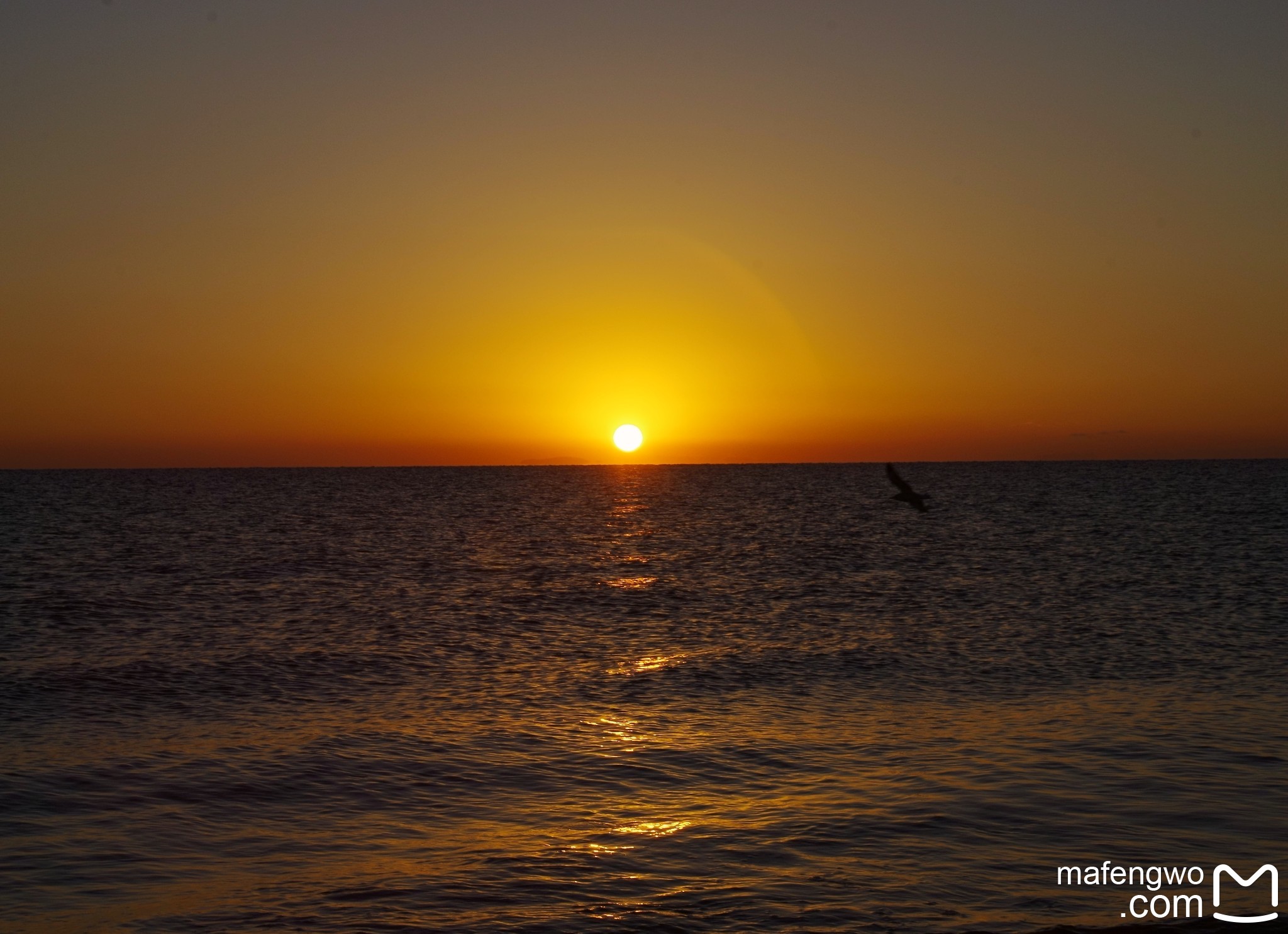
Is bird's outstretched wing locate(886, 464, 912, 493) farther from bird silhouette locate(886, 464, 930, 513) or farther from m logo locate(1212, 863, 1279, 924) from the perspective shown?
m logo locate(1212, 863, 1279, 924)

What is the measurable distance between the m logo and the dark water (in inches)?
6.7

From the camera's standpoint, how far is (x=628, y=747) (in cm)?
1792

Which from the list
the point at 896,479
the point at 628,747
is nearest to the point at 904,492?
the point at 896,479

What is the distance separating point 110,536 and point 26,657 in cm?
4805

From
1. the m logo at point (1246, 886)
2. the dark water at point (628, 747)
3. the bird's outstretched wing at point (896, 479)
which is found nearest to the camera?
the m logo at point (1246, 886)

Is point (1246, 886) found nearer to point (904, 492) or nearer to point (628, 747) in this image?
point (904, 492)

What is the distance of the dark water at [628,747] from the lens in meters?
11.9

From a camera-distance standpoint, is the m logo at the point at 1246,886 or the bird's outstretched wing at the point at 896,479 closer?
the m logo at the point at 1246,886

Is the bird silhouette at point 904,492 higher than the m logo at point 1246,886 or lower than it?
higher

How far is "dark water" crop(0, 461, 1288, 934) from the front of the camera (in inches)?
467

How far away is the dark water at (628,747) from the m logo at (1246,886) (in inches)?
6.7

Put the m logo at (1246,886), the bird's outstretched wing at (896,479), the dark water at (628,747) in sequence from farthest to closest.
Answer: the bird's outstretched wing at (896,479) < the dark water at (628,747) < the m logo at (1246,886)

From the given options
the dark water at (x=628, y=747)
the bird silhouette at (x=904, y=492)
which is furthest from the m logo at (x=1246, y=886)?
the bird silhouette at (x=904, y=492)

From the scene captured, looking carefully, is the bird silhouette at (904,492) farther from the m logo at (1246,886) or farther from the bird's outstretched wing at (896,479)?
the m logo at (1246,886)
